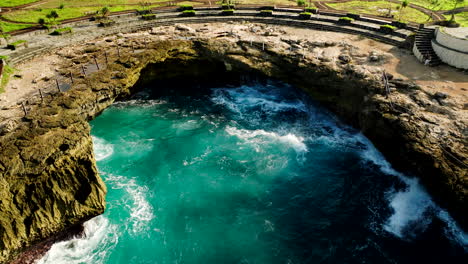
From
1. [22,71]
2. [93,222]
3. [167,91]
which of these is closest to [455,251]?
[93,222]

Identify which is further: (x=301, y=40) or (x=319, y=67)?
(x=301, y=40)

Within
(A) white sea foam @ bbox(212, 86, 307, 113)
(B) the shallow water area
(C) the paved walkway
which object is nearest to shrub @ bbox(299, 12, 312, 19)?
(C) the paved walkway

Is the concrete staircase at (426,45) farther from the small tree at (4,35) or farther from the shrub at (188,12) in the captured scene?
the small tree at (4,35)

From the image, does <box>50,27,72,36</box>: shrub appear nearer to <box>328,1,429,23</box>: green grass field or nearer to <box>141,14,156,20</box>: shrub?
<box>141,14,156,20</box>: shrub

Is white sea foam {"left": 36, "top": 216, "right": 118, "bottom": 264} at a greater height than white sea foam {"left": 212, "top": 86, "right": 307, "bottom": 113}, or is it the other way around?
white sea foam {"left": 212, "top": 86, "right": 307, "bottom": 113}

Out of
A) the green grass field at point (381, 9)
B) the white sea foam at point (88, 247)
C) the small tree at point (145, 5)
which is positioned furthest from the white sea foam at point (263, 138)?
the small tree at point (145, 5)

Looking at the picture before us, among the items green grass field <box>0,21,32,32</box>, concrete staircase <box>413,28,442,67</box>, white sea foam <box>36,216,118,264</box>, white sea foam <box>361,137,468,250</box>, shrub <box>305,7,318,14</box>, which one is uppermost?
shrub <box>305,7,318,14</box>

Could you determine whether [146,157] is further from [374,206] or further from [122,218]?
[374,206]
